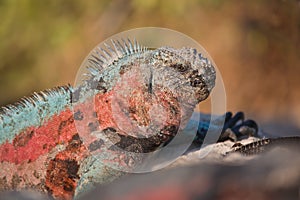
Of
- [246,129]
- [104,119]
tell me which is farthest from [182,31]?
[104,119]

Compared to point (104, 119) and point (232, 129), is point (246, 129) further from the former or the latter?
point (104, 119)

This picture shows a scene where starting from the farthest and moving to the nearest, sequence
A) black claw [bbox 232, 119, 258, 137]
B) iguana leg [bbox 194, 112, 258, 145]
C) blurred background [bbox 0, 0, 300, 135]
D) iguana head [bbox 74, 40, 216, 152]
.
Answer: blurred background [bbox 0, 0, 300, 135]
black claw [bbox 232, 119, 258, 137]
iguana leg [bbox 194, 112, 258, 145]
iguana head [bbox 74, 40, 216, 152]

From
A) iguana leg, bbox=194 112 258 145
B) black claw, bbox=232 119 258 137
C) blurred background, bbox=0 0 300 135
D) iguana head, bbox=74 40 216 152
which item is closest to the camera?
iguana head, bbox=74 40 216 152

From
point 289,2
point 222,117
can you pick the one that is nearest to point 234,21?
point 289,2

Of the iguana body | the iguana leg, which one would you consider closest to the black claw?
the iguana leg

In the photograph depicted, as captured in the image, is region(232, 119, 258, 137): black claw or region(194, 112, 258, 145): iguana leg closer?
region(194, 112, 258, 145): iguana leg

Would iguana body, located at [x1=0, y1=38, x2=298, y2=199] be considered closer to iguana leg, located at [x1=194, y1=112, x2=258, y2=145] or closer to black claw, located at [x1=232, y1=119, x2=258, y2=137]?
iguana leg, located at [x1=194, y1=112, x2=258, y2=145]
